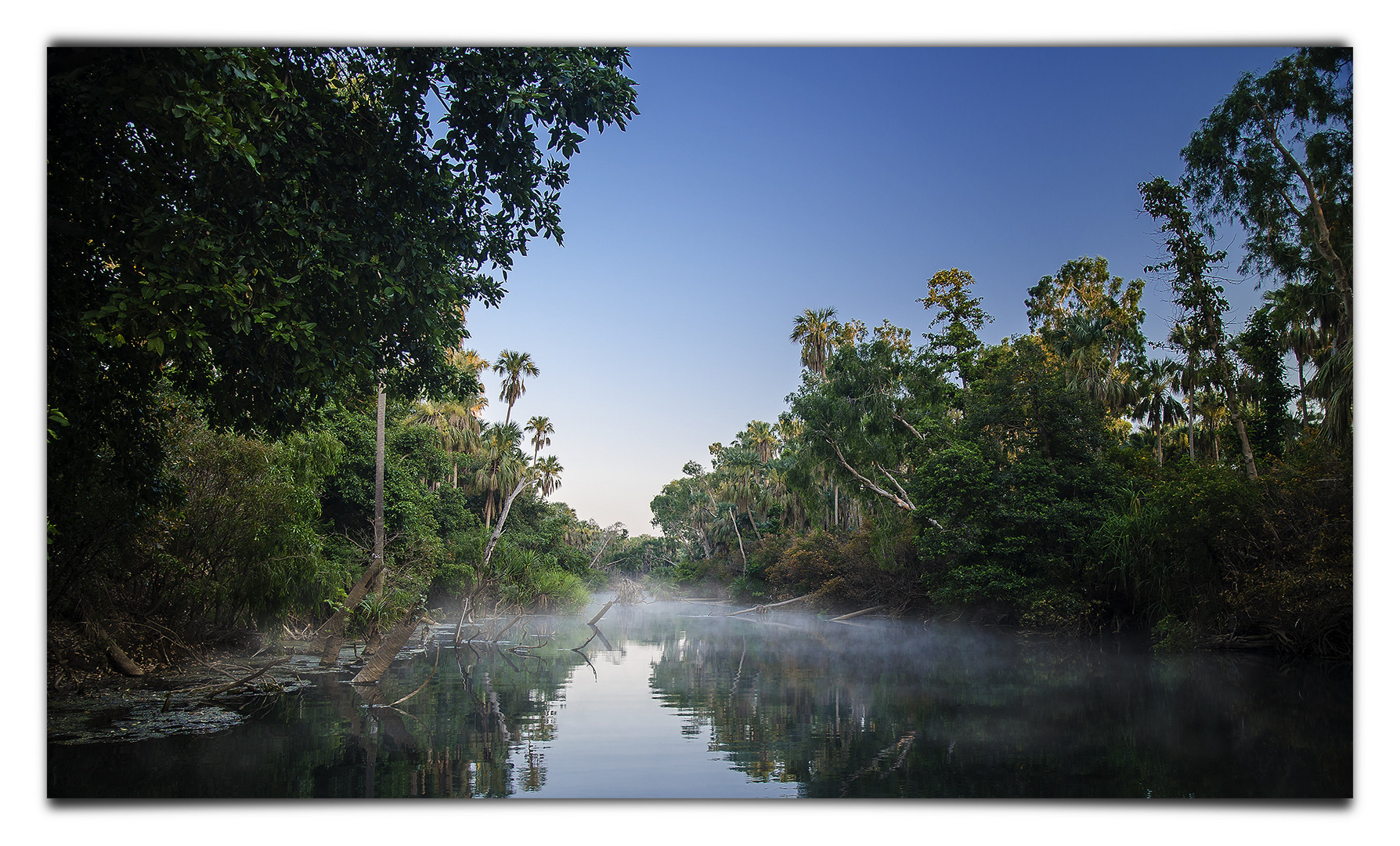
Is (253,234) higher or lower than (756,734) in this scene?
higher

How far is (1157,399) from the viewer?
87.1ft

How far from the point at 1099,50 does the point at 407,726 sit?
789 cm

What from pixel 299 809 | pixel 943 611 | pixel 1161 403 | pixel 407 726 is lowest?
pixel 943 611

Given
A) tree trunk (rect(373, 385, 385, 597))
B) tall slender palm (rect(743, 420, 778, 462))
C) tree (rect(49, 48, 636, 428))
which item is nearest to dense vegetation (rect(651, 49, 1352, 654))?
tree (rect(49, 48, 636, 428))

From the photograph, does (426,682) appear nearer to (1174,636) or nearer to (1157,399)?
(1174,636)

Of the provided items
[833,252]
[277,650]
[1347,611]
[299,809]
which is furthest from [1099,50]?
[277,650]

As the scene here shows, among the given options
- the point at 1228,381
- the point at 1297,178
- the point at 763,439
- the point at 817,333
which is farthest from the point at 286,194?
the point at 763,439

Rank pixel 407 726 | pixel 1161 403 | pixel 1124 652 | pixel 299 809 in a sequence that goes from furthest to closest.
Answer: pixel 1161 403 → pixel 1124 652 → pixel 407 726 → pixel 299 809

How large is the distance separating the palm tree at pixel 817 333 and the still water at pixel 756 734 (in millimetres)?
25593

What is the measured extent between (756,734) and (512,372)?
25.5 metres

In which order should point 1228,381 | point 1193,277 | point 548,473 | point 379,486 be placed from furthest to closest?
point 548,473
point 379,486
point 1228,381
point 1193,277

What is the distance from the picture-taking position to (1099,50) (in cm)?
551

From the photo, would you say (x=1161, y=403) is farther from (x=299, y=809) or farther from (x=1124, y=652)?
(x=299, y=809)

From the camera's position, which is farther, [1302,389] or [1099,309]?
[1099,309]
